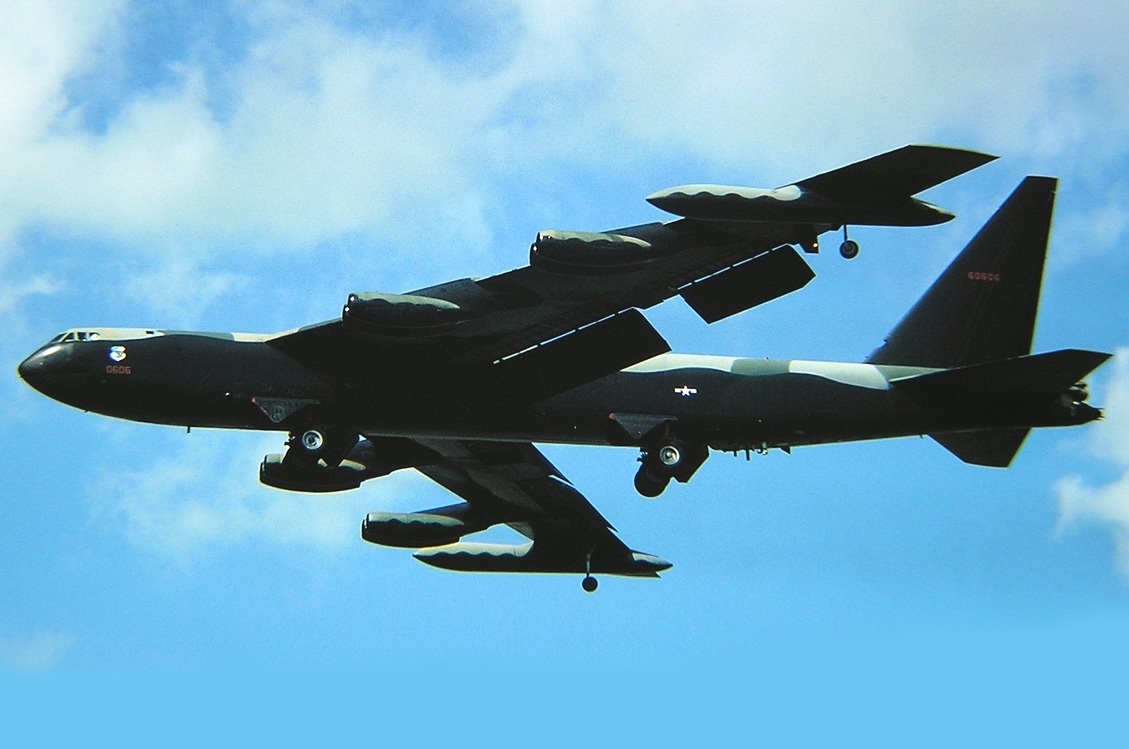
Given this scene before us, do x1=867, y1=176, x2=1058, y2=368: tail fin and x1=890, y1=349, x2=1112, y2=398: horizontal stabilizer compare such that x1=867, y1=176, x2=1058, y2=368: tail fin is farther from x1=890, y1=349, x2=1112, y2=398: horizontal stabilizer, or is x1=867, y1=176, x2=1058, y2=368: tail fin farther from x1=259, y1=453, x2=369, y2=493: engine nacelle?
x1=259, y1=453, x2=369, y2=493: engine nacelle

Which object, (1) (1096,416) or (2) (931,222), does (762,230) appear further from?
(1) (1096,416)

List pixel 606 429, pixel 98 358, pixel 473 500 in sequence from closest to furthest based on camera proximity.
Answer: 1. pixel 98 358
2. pixel 606 429
3. pixel 473 500

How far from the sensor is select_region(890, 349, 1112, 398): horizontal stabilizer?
3116 cm

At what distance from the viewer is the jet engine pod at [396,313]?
28703mm

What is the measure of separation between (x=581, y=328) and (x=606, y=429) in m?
2.49

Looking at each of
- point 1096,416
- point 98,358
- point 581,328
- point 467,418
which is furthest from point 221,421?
point 1096,416

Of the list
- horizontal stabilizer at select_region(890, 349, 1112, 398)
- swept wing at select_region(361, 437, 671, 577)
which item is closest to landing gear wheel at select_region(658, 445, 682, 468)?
horizontal stabilizer at select_region(890, 349, 1112, 398)

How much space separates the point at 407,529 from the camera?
38719 mm

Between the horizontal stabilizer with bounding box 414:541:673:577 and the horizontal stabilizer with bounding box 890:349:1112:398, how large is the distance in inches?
428

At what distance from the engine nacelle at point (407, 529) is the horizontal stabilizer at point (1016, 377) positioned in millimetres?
12957

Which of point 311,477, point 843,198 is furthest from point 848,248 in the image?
point 311,477

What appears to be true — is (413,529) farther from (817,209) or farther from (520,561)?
(817,209)

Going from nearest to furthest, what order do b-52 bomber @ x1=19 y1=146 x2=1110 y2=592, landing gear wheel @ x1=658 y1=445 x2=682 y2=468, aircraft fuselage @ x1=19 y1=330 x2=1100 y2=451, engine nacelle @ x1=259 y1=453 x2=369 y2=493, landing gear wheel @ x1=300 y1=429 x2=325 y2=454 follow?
1. b-52 bomber @ x1=19 y1=146 x2=1110 y2=592
2. aircraft fuselage @ x1=19 y1=330 x2=1100 y2=451
3. landing gear wheel @ x1=300 y1=429 x2=325 y2=454
4. landing gear wheel @ x1=658 y1=445 x2=682 y2=468
5. engine nacelle @ x1=259 y1=453 x2=369 y2=493

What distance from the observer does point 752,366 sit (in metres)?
33.4
